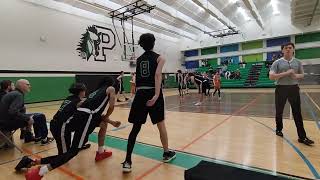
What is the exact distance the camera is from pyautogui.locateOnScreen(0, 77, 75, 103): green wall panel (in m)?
10.8

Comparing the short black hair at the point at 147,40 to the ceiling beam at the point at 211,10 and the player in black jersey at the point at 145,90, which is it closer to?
the player in black jersey at the point at 145,90

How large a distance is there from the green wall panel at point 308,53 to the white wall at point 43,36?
17423mm

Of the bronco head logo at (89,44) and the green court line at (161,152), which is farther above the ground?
the bronco head logo at (89,44)

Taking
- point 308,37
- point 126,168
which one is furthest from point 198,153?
point 308,37

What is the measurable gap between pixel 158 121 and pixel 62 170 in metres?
1.36

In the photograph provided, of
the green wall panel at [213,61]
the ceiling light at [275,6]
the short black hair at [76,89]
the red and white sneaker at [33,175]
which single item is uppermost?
the ceiling light at [275,6]

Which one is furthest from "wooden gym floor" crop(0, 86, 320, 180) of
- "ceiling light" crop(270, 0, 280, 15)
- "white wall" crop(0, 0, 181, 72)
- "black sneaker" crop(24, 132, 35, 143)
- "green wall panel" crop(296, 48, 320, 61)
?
"green wall panel" crop(296, 48, 320, 61)

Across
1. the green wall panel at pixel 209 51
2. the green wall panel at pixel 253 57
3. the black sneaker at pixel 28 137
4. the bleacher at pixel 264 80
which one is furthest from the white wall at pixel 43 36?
the green wall panel at pixel 253 57

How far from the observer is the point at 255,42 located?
22.2 meters

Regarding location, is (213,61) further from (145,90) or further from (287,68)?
(145,90)

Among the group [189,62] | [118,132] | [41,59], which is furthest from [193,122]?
[189,62]

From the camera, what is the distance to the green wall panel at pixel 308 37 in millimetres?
19406

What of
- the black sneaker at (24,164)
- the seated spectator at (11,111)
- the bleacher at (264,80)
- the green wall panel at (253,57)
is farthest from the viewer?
the green wall panel at (253,57)

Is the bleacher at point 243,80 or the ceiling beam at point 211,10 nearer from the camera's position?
the ceiling beam at point 211,10
